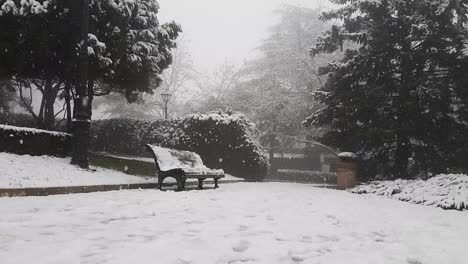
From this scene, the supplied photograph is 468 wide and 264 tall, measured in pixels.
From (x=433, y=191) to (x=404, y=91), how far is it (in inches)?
206

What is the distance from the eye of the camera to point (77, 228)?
4441mm

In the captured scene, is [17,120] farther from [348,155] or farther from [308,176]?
[348,155]

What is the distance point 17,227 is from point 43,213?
1.07m

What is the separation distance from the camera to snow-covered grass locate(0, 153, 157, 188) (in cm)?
791

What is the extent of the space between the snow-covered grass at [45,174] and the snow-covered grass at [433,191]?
6.89 metres

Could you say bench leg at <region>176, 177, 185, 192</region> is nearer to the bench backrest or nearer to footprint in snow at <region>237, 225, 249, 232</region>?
the bench backrest

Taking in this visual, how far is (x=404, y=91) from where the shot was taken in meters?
13.8

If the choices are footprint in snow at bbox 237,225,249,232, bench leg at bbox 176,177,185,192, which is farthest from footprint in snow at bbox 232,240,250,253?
bench leg at bbox 176,177,185,192

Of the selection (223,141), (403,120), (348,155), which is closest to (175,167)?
(348,155)

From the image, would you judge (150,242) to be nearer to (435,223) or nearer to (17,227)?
(17,227)

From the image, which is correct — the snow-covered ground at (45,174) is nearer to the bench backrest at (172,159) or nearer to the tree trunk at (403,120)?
the bench backrest at (172,159)

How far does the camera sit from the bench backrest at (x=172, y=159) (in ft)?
32.8

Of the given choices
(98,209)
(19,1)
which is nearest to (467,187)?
(98,209)

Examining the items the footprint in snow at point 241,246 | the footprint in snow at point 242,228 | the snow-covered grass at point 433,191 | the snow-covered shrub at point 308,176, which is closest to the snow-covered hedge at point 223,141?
the snow-covered grass at point 433,191
